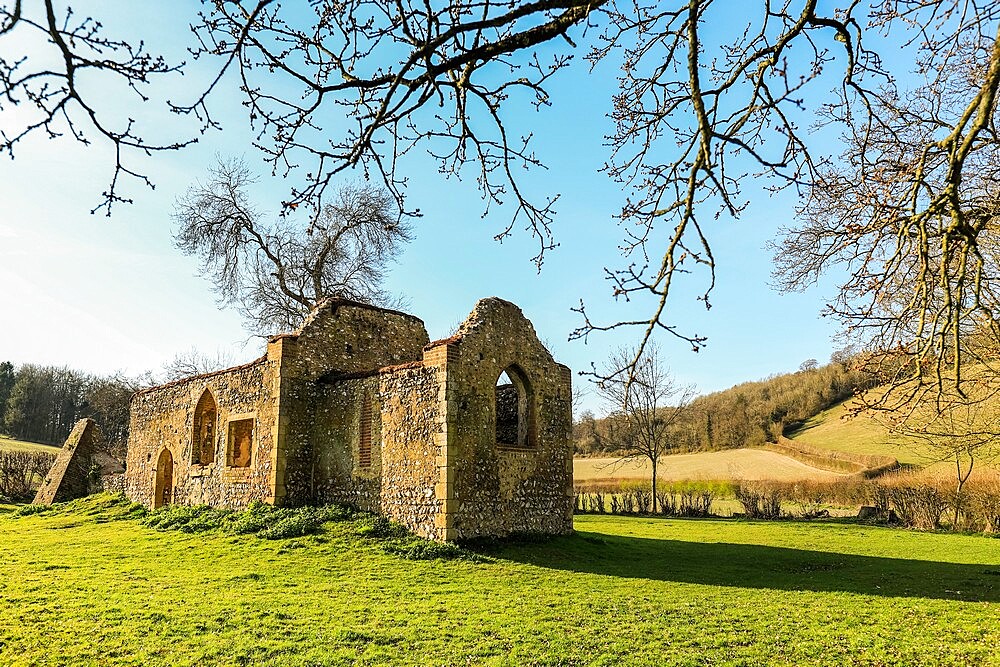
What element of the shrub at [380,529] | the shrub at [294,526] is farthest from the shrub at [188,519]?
the shrub at [380,529]

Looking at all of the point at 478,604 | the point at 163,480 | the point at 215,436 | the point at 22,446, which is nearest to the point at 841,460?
the point at 215,436

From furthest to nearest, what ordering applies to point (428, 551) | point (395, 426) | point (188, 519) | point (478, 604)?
point (188, 519) → point (395, 426) → point (428, 551) → point (478, 604)

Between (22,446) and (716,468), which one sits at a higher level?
(22,446)

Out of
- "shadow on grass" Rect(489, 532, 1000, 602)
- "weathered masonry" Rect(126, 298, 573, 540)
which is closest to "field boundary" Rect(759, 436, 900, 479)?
"shadow on grass" Rect(489, 532, 1000, 602)

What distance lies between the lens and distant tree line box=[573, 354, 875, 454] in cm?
5162

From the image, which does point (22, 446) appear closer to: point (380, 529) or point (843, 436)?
point (380, 529)

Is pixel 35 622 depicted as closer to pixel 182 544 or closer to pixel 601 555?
pixel 182 544

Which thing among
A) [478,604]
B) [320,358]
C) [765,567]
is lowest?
[765,567]

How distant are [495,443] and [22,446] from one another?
1825 inches

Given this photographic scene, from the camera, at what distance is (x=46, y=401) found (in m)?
57.7

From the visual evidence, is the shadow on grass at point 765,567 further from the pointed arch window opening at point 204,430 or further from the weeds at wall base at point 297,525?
the pointed arch window opening at point 204,430

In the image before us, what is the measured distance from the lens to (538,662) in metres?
7.59

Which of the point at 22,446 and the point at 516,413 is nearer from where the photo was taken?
the point at 516,413

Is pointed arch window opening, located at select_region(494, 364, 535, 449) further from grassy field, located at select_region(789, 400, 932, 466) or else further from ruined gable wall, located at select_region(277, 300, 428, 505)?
grassy field, located at select_region(789, 400, 932, 466)
